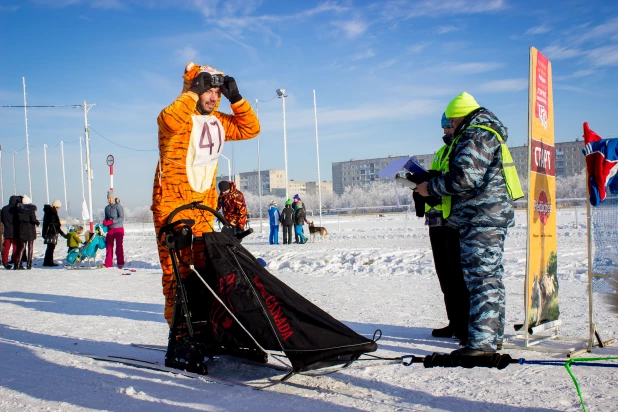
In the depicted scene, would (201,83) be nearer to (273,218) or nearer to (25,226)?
(25,226)

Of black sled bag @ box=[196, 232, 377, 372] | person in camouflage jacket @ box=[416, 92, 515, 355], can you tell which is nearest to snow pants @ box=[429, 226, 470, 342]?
person in camouflage jacket @ box=[416, 92, 515, 355]

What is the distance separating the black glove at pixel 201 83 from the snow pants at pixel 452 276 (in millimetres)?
2154

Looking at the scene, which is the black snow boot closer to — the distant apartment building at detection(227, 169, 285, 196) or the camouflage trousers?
the camouflage trousers

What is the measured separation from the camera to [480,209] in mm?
3662

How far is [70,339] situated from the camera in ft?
16.3

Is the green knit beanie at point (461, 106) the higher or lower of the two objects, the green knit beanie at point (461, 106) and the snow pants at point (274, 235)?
the higher

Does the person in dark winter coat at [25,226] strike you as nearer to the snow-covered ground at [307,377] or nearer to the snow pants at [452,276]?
the snow-covered ground at [307,377]

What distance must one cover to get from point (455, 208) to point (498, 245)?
1.23 ft

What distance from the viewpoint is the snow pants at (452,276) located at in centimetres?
431

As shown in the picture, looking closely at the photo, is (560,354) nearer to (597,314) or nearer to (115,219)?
(597,314)

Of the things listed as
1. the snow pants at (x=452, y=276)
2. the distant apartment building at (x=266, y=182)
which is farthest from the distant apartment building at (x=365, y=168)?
the snow pants at (x=452, y=276)

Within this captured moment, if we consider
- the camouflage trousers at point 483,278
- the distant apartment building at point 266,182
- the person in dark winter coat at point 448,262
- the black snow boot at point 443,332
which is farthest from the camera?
the distant apartment building at point 266,182

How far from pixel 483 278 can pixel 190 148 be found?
226cm

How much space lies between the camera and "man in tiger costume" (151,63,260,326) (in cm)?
388
